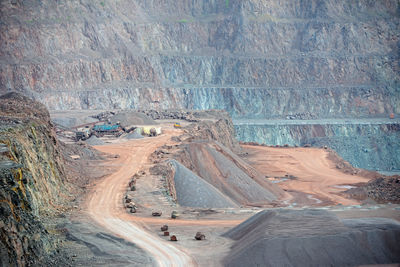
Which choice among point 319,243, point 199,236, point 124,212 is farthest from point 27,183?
point 319,243

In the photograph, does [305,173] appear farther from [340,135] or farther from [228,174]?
[340,135]

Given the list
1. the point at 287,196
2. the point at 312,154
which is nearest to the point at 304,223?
the point at 287,196

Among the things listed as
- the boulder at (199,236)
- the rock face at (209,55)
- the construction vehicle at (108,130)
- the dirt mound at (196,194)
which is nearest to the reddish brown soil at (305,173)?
the dirt mound at (196,194)

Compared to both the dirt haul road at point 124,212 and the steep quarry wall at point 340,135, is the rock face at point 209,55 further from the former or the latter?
the dirt haul road at point 124,212

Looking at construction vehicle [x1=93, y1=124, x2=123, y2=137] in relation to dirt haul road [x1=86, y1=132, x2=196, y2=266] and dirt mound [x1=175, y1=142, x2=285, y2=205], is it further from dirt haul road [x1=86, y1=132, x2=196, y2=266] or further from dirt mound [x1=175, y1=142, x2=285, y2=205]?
dirt mound [x1=175, y1=142, x2=285, y2=205]

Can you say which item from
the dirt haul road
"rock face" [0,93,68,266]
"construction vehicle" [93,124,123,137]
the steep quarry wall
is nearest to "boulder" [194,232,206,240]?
the dirt haul road

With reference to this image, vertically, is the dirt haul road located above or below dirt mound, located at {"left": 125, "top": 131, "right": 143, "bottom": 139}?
above
